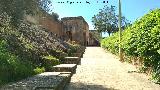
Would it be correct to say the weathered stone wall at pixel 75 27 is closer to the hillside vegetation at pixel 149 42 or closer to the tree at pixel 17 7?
the hillside vegetation at pixel 149 42

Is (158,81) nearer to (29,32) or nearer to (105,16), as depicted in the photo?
(29,32)

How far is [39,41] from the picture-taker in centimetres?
1916

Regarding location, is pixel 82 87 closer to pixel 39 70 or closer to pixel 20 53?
pixel 39 70

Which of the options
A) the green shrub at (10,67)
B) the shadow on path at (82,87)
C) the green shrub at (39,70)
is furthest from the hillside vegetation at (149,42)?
the green shrub at (10,67)

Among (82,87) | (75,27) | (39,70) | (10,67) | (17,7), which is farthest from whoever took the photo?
(75,27)

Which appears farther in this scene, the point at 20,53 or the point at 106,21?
the point at 106,21

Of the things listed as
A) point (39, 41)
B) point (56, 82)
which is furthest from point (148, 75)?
point (56, 82)

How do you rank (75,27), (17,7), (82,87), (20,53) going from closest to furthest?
(17,7) → (82,87) → (20,53) → (75,27)

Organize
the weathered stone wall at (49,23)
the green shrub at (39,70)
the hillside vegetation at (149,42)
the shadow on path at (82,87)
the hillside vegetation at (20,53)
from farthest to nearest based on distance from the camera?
the weathered stone wall at (49,23) < the green shrub at (39,70) < the hillside vegetation at (149,42) < the shadow on path at (82,87) < the hillside vegetation at (20,53)

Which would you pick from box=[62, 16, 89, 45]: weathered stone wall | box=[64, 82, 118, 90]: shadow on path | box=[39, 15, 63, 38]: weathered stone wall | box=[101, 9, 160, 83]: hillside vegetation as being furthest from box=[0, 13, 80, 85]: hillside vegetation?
box=[62, 16, 89, 45]: weathered stone wall

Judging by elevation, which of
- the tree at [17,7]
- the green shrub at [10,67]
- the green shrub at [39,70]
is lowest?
the green shrub at [39,70]

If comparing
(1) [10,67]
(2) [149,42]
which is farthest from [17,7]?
(2) [149,42]

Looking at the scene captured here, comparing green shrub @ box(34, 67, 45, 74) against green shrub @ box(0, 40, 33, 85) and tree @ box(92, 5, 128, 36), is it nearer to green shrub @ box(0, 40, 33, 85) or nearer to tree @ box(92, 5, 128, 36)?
green shrub @ box(0, 40, 33, 85)

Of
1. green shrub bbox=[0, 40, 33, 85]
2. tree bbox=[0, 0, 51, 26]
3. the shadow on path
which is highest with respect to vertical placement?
tree bbox=[0, 0, 51, 26]
